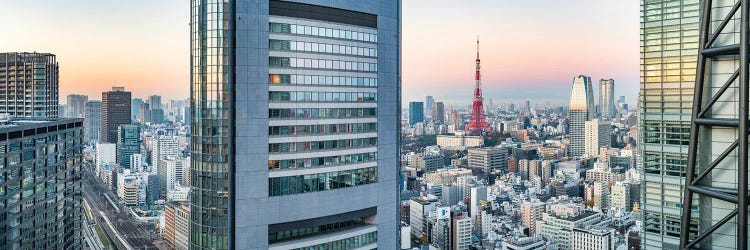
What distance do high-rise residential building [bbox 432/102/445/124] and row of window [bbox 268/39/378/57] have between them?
187 feet

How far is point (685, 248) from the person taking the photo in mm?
2951

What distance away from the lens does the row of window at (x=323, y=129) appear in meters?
8.74

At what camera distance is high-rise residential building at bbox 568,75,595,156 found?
2018 inches

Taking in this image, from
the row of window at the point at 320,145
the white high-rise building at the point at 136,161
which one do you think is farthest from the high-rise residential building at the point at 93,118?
the row of window at the point at 320,145

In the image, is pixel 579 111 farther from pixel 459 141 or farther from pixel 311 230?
pixel 311 230

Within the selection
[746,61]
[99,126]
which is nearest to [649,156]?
[746,61]

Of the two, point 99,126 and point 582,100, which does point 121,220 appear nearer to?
point 99,126

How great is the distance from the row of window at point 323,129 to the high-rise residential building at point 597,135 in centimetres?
4285

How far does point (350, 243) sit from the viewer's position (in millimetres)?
9469

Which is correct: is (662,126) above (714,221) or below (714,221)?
above

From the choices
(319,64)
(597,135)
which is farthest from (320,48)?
(597,135)

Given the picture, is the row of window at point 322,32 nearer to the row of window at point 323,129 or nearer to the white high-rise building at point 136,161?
the row of window at point 323,129

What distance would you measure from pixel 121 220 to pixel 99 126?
28697 millimetres

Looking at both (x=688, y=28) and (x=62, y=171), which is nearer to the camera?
(x=688, y=28)
